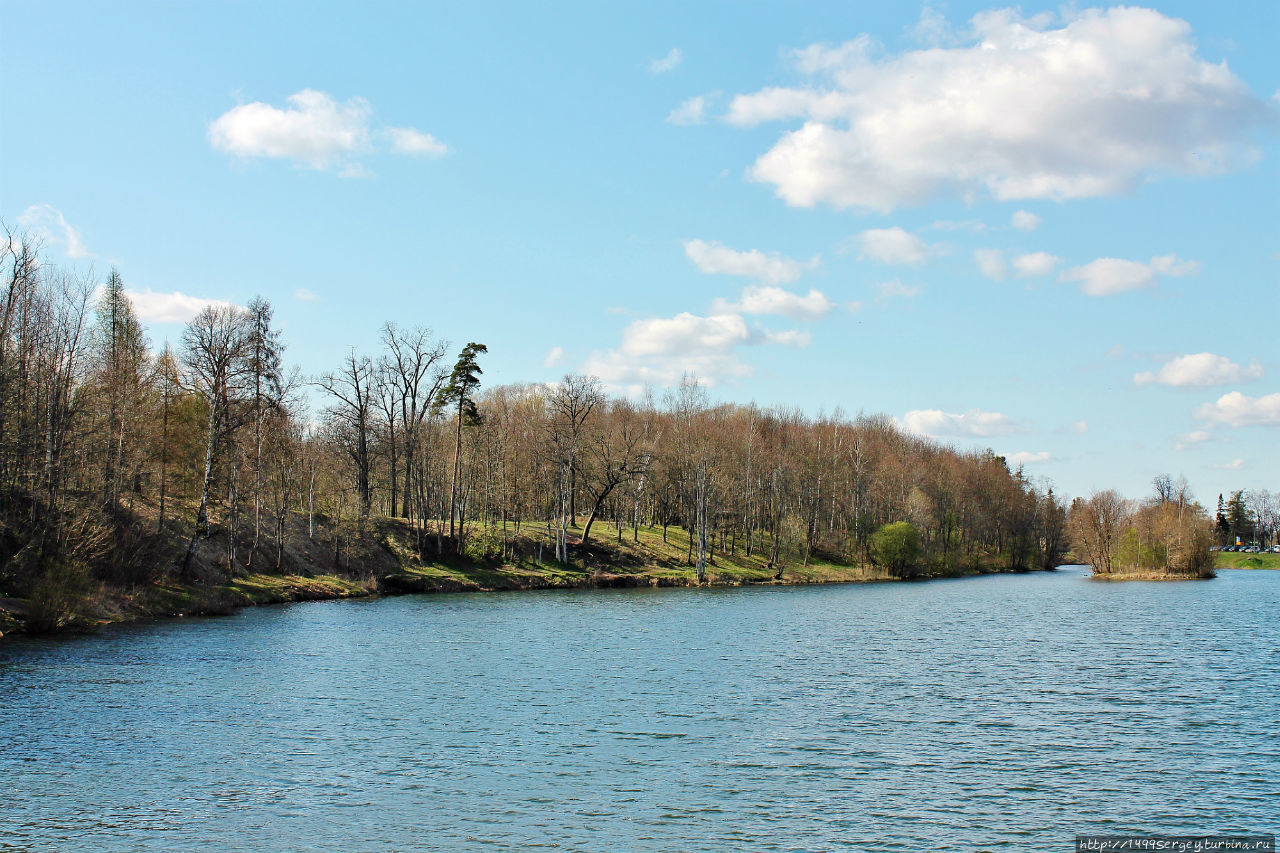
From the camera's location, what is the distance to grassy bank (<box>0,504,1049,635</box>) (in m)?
45.2

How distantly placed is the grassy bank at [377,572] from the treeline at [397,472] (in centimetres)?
57

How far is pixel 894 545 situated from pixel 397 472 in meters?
60.8

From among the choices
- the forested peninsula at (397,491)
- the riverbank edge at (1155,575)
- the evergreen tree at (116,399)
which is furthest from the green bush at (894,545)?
the evergreen tree at (116,399)

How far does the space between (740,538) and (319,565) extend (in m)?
57.7

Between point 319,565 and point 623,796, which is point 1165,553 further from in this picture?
point 623,796

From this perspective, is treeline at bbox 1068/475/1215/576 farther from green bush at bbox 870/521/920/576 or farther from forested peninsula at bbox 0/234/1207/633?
green bush at bbox 870/521/920/576

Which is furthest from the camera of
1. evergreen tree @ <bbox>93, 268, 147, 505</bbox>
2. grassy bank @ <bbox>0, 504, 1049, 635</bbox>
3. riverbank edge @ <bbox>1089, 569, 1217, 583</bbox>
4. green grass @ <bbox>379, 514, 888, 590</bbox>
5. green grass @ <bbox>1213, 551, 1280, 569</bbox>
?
green grass @ <bbox>1213, 551, 1280, 569</bbox>

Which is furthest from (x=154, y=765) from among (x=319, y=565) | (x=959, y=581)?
(x=959, y=581)

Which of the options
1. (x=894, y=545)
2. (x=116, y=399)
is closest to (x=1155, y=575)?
(x=894, y=545)

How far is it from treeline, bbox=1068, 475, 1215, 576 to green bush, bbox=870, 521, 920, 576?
84.4 ft

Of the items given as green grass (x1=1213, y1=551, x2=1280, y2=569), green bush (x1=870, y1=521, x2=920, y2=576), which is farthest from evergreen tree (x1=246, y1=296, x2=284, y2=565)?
green grass (x1=1213, y1=551, x2=1280, y2=569)

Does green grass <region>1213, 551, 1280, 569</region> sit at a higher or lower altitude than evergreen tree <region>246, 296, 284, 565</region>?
lower

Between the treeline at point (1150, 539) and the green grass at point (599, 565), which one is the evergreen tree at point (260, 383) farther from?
the treeline at point (1150, 539)

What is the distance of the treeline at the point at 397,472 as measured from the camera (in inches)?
1951
